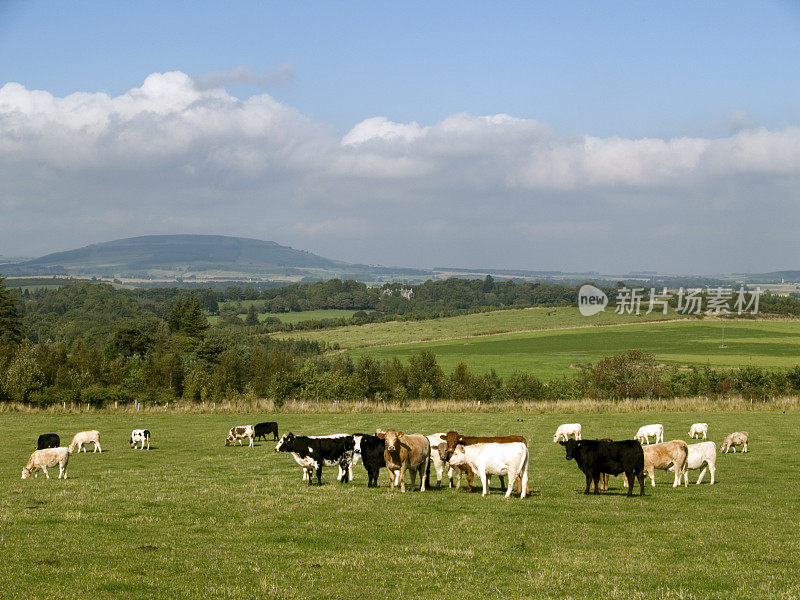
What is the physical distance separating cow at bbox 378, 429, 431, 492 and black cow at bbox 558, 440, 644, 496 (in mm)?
3604

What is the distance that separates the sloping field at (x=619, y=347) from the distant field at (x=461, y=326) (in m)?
6.31

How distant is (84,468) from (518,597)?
67.8 feet

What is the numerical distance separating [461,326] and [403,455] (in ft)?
407

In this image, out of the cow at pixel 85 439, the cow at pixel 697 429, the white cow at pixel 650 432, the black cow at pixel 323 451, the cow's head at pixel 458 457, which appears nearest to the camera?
the cow's head at pixel 458 457

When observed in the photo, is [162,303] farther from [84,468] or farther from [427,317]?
[84,468]

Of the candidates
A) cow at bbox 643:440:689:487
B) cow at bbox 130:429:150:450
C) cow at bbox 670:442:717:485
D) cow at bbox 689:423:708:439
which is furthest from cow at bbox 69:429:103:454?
cow at bbox 689:423:708:439

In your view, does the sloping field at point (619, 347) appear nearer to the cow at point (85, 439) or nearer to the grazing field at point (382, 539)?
the cow at point (85, 439)

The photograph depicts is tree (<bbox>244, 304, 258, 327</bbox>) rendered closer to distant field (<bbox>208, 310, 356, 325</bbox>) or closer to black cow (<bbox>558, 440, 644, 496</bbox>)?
distant field (<bbox>208, 310, 356, 325</bbox>)

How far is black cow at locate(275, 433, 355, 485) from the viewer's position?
19969mm

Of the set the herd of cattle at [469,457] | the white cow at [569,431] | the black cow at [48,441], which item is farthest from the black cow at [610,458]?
the black cow at [48,441]

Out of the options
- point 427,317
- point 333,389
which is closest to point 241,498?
point 333,389

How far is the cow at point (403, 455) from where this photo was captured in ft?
60.2

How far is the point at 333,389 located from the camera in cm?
6931

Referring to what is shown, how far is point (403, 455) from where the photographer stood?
18484 millimetres
